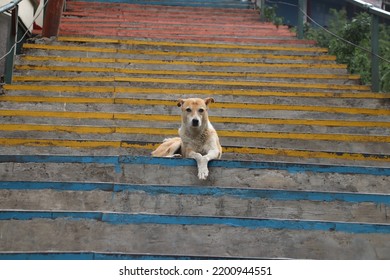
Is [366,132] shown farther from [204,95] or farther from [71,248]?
[71,248]

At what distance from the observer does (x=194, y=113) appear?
505cm

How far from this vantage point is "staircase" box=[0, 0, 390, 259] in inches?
132

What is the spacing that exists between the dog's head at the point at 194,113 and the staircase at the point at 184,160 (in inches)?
15.7

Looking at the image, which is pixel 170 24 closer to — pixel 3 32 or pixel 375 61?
pixel 3 32

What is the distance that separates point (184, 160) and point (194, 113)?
2.88 ft

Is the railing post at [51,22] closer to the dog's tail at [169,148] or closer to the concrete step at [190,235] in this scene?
the dog's tail at [169,148]

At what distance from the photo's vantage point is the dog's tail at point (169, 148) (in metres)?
5.02

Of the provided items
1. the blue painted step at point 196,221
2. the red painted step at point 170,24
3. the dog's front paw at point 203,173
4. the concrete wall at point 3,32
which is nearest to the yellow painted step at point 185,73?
the concrete wall at point 3,32

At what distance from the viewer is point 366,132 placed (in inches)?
229

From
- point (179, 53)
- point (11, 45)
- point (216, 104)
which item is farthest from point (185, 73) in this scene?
point (11, 45)

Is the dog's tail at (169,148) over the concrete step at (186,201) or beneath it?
over

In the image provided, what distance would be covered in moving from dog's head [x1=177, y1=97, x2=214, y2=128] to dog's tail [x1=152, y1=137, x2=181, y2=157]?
0.70 ft

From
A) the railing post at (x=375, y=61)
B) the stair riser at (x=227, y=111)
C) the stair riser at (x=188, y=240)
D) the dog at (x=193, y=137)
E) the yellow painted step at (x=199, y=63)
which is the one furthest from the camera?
the yellow painted step at (x=199, y=63)
